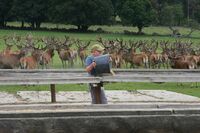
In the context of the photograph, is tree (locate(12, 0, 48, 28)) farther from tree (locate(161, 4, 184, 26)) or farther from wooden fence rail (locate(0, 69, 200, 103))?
wooden fence rail (locate(0, 69, 200, 103))

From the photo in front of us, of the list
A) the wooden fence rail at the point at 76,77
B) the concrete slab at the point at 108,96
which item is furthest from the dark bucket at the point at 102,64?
the concrete slab at the point at 108,96

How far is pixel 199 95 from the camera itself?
20328 millimetres

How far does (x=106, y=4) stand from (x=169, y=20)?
16.3 m

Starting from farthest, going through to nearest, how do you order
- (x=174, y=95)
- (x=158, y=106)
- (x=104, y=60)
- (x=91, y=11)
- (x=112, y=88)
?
(x=91, y=11), (x=112, y=88), (x=174, y=95), (x=104, y=60), (x=158, y=106)

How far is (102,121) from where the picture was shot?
6738mm

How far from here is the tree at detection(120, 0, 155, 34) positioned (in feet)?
299

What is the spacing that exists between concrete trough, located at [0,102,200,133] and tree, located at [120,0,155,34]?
3328 inches

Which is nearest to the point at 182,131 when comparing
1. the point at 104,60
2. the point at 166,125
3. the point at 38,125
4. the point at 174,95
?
the point at 166,125

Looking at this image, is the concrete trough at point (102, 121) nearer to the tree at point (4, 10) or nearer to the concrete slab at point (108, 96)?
the concrete slab at point (108, 96)

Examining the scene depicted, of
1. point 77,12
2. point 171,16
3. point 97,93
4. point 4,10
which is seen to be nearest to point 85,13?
point 77,12

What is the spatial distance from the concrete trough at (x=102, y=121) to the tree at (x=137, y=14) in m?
84.5

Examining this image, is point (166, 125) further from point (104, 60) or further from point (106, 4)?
point (106, 4)

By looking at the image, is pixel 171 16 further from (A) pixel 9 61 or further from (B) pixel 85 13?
(A) pixel 9 61

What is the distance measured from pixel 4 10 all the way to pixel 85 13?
42.7 feet
